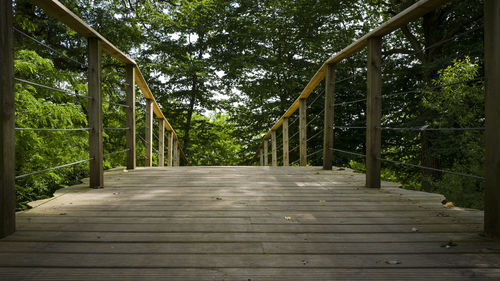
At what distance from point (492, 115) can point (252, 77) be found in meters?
11.8

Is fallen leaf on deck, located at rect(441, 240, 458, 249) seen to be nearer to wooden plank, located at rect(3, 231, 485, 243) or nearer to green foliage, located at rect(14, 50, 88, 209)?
wooden plank, located at rect(3, 231, 485, 243)

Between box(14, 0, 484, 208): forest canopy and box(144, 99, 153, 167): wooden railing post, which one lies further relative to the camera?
box(14, 0, 484, 208): forest canopy

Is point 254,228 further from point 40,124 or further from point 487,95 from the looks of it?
point 40,124

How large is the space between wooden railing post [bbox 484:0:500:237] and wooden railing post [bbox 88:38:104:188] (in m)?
2.54

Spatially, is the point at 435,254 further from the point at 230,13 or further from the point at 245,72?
the point at 230,13

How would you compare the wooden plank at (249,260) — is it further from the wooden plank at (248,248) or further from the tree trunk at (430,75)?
the tree trunk at (430,75)

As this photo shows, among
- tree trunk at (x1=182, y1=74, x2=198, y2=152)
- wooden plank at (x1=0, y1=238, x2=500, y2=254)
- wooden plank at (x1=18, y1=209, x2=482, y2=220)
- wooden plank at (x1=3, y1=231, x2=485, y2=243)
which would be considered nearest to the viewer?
wooden plank at (x1=0, y1=238, x2=500, y2=254)

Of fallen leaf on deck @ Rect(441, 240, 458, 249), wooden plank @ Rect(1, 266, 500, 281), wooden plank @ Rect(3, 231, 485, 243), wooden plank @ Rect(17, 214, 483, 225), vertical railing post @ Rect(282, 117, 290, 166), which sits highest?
vertical railing post @ Rect(282, 117, 290, 166)

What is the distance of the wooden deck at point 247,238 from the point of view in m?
1.24

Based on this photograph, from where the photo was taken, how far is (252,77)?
1303 cm

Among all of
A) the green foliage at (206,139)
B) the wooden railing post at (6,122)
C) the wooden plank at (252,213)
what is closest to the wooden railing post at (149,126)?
the wooden plank at (252,213)

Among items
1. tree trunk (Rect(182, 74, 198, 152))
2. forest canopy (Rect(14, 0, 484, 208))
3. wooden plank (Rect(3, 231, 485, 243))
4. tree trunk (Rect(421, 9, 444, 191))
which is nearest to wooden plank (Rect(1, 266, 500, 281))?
wooden plank (Rect(3, 231, 485, 243))

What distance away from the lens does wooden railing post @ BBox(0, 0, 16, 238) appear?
149 cm

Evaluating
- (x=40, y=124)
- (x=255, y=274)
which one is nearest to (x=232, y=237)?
(x=255, y=274)
